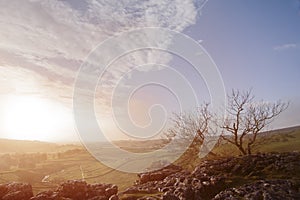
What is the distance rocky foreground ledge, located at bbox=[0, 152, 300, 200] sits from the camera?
32781 millimetres

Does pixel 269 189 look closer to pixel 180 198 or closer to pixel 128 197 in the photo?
pixel 180 198

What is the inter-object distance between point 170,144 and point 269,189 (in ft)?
132

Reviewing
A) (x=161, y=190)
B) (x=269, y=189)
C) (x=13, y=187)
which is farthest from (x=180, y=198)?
(x=13, y=187)

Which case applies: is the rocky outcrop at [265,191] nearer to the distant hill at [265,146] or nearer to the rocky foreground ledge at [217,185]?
the rocky foreground ledge at [217,185]

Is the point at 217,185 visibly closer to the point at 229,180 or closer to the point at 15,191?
the point at 229,180

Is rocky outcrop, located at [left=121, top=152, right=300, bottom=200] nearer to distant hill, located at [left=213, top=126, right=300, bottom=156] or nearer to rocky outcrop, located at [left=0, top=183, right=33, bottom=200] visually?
rocky outcrop, located at [left=0, top=183, right=33, bottom=200]

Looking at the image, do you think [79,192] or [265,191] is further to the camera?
[79,192]

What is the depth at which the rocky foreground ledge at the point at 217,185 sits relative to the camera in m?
32.8

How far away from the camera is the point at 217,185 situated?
37375 mm

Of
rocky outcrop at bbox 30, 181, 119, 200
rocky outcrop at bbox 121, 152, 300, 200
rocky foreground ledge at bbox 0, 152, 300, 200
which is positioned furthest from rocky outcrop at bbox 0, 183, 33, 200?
rocky outcrop at bbox 121, 152, 300, 200

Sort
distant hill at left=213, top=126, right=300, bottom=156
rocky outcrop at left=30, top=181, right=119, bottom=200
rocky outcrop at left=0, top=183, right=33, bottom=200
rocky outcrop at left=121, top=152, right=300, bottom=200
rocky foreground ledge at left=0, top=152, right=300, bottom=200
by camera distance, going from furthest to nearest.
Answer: distant hill at left=213, top=126, right=300, bottom=156, rocky outcrop at left=0, top=183, right=33, bottom=200, rocky outcrop at left=30, top=181, right=119, bottom=200, rocky outcrop at left=121, top=152, right=300, bottom=200, rocky foreground ledge at left=0, top=152, right=300, bottom=200

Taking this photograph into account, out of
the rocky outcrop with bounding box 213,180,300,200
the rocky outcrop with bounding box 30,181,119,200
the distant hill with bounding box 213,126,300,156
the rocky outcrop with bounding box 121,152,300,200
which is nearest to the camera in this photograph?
the rocky outcrop with bounding box 213,180,300,200

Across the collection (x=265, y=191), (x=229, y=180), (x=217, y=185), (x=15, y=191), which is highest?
(x=229, y=180)

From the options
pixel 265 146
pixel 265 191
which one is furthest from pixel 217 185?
pixel 265 146
